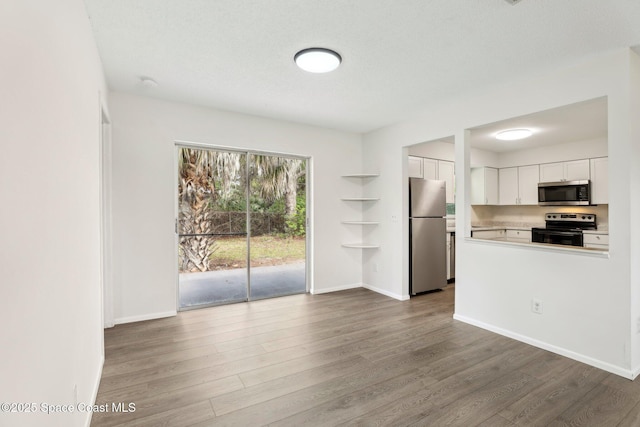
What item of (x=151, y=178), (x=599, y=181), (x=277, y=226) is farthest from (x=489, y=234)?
(x=151, y=178)

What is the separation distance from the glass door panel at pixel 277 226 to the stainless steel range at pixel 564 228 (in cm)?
417

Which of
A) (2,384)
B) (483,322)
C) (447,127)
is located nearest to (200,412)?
(2,384)

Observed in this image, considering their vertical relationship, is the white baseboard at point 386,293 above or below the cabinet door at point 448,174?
below

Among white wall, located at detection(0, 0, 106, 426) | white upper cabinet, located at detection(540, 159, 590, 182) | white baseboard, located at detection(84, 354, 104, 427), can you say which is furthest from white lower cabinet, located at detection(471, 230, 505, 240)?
white wall, located at detection(0, 0, 106, 426)

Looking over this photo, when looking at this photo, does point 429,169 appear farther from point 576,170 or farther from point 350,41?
point 350,41

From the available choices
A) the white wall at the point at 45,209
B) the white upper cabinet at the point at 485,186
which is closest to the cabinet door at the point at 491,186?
the white upper cabinet at the point at 485,186

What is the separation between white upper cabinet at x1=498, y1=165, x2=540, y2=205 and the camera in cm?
571

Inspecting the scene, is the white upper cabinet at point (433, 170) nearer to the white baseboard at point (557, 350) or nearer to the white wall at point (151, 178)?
the white wall at point (151, 178)

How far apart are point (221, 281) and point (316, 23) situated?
336cm

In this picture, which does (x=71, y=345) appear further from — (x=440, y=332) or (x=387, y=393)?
(x=440, y=332)

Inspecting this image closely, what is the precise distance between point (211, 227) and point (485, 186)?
5.01m

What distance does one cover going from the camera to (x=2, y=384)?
808 millimetres

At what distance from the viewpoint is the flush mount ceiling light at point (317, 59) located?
8.25 feet

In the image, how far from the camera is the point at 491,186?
611 centimetres
